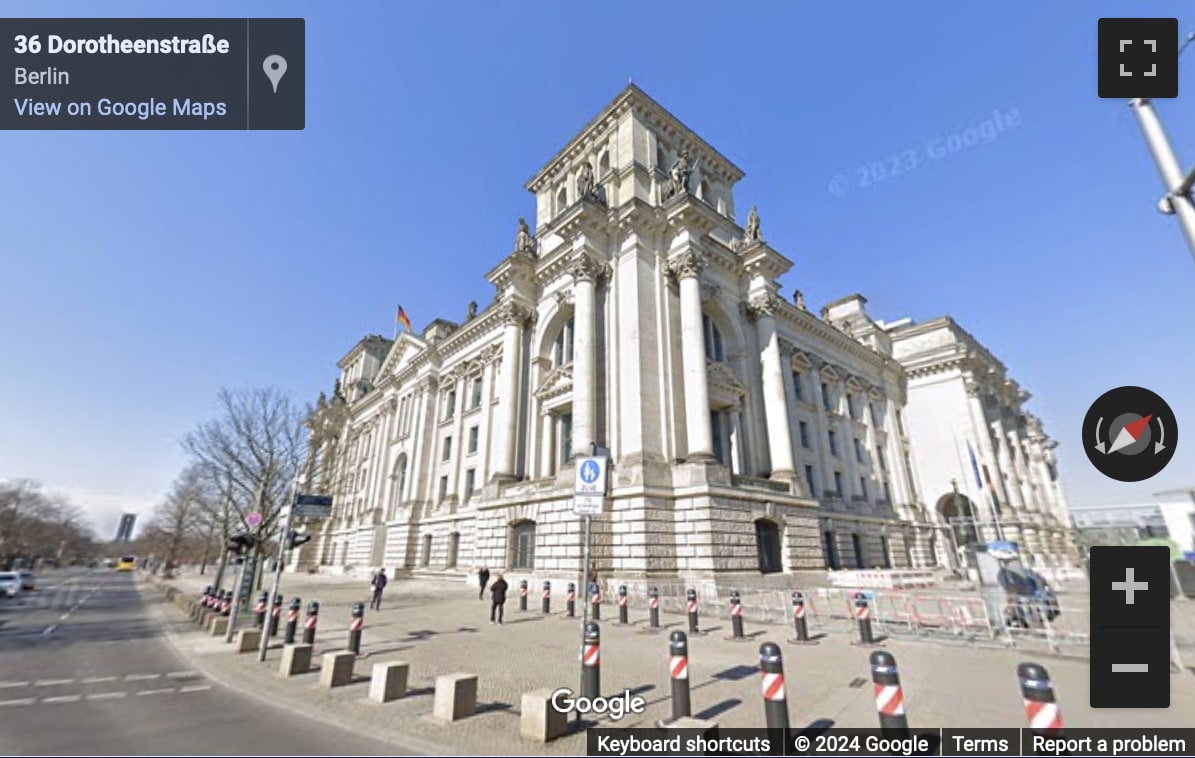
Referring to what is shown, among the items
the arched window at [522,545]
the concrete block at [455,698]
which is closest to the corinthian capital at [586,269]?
the arched window at [522,545]

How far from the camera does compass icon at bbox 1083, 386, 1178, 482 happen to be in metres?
4.16

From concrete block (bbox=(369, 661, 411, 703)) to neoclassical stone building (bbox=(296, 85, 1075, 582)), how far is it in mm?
13905

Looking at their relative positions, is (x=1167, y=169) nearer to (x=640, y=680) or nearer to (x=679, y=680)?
(x=679, y=680)

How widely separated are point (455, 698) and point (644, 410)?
56.1ft

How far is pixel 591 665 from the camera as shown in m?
6.35

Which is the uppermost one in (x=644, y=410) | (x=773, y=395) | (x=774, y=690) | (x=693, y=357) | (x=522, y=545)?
(x=693, y=357)

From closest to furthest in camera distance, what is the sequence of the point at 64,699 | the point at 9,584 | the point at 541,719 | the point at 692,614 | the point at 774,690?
the point at 774,690, the point at 541,719, the point at 64,699, the point at 692,614, the point at 9,584

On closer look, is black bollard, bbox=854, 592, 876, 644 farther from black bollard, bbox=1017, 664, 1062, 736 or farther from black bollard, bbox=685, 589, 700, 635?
black bollard, bbox=1017, 664, 1062, 736

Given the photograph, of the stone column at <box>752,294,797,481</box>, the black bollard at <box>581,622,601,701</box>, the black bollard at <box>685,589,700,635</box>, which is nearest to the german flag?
the stone column at <box>752,294,797,481</box>

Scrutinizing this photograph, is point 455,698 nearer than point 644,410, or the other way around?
point 455,698

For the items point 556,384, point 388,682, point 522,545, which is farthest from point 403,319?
point 388,682

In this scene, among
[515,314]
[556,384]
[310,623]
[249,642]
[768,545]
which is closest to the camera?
[310,623]

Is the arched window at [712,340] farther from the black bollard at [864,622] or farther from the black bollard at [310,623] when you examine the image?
the black bollard at [310,623]

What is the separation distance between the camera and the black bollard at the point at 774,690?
482 cm
